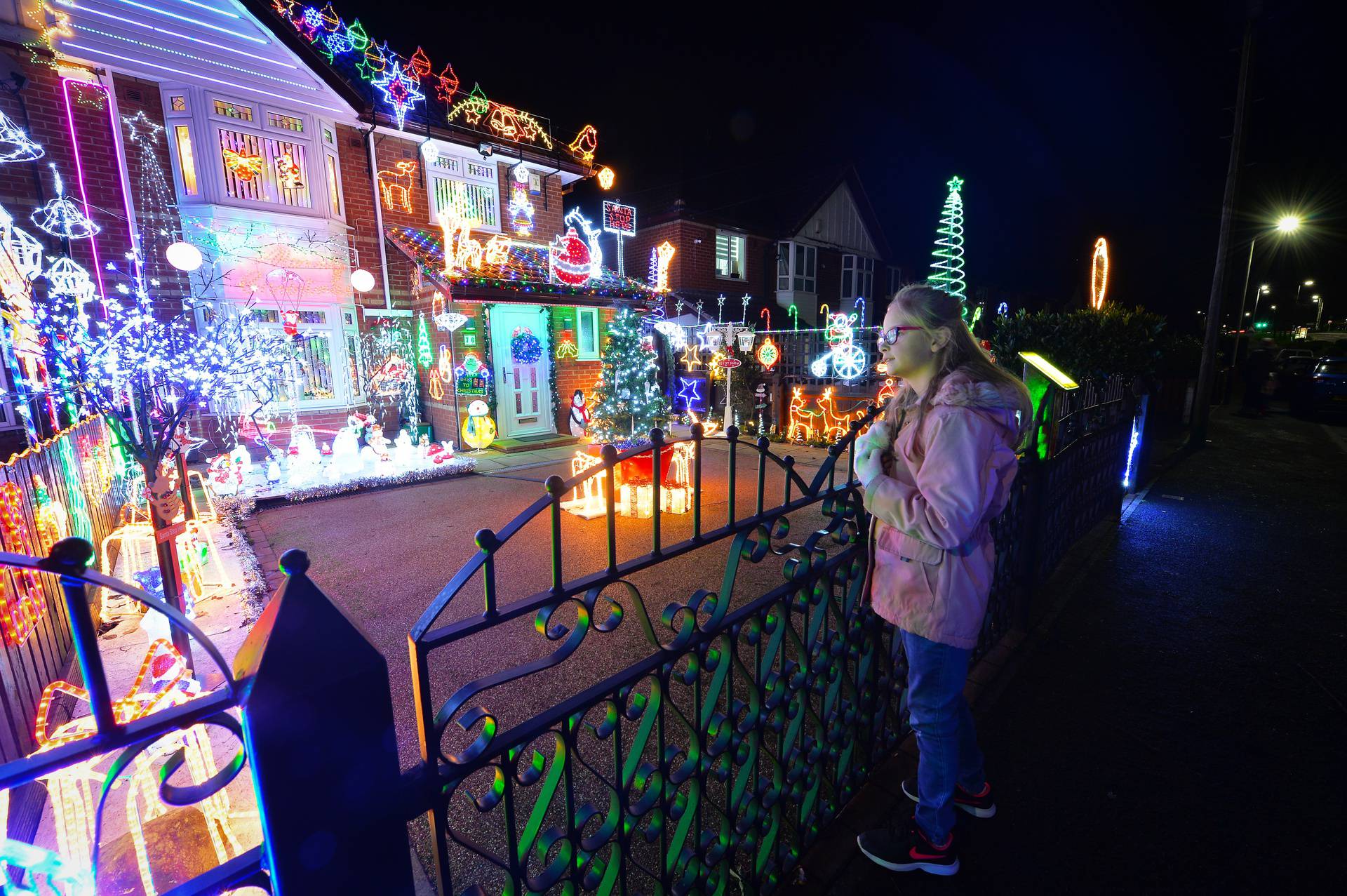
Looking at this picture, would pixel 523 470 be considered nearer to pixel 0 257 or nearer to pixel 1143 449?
pixel 0 257

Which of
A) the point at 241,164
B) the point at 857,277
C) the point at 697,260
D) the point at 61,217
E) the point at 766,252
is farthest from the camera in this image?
the point at 857,277

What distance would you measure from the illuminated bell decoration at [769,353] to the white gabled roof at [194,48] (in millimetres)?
9127

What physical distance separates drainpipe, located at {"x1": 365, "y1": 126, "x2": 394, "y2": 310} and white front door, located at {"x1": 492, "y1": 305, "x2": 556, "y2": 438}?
2101mm

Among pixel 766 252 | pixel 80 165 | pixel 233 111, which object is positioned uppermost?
pixel 233 111

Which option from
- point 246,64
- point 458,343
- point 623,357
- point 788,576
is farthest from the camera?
point 458,343

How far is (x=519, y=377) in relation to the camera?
1287cm

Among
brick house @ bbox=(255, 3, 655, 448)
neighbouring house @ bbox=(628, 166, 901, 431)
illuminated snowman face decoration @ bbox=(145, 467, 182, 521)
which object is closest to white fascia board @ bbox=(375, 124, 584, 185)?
brick house @ bbox=(255, 3, 655, 448)

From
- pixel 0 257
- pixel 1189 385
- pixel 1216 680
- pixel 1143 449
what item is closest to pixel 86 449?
pixel 0 257

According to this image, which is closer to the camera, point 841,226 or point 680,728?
point 680,728

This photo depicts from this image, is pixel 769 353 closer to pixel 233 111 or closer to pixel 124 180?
pixel 233 111

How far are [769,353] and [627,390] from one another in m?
5.43

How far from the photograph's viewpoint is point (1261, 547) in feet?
19.1

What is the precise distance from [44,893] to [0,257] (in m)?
6.02

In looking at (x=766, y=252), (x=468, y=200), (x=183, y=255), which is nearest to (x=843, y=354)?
(x=468, y=200)
